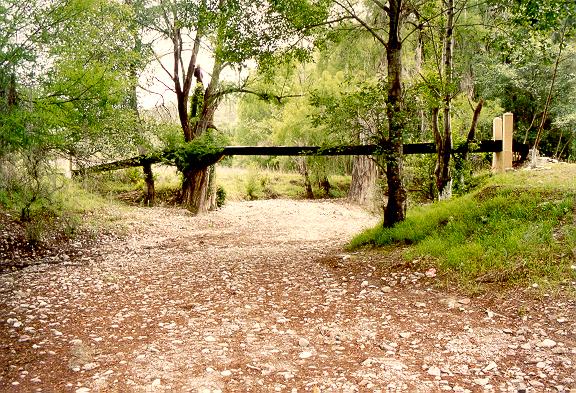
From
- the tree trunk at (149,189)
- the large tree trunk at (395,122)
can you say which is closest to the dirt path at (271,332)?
the large tree trunk at (395,122)

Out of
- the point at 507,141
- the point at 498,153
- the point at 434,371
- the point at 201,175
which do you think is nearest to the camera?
the point at 434,371

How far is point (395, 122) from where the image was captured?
899 centimetres

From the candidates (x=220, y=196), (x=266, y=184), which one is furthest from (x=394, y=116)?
(x=266, y=184)

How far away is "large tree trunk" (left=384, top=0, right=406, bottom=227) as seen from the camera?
9016 millimetres

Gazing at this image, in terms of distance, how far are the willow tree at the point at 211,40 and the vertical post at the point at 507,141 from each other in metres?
8.61

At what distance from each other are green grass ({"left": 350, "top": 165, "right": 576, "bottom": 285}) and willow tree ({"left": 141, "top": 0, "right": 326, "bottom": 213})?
501 centimetres

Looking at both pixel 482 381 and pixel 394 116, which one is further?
pixel 394 116

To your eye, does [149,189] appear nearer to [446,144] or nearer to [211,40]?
[211,40]

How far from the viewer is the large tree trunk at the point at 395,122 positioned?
9.02 meters

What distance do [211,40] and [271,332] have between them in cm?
1346

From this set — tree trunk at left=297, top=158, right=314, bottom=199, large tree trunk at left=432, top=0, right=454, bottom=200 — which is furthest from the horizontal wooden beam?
tree trunk at left=297, top=158, right=314, bottom=199

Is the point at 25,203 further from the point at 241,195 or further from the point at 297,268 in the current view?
the point at 241,195

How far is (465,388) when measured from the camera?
390 centimetres

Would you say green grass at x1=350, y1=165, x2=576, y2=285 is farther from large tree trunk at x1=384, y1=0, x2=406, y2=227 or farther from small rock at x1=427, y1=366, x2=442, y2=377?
small rock at x1=427, y1=366, x2=442, y2=377
